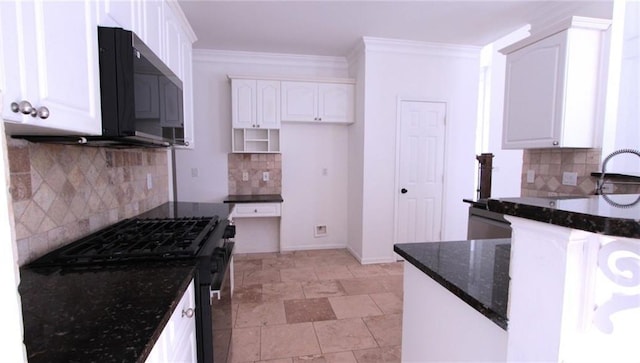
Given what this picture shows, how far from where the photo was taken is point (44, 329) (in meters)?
0.78

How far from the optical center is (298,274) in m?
3.38

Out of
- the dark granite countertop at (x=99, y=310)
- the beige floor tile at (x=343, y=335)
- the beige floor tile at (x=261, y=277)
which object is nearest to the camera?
the dark granite countertop at (x=99, y=310)

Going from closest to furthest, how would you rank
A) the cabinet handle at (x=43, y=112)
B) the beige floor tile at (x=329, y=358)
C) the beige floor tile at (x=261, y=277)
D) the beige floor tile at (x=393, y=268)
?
the cabinet handle at (x=43, y=112), the beige floor tile at (x=329, y=358), the beige floor tile at (x=261, y=277), the beige floor tile at (x=393, y=268)

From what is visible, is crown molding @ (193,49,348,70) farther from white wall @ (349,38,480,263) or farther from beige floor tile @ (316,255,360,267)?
beige floor tile @ (316,255,360,267)

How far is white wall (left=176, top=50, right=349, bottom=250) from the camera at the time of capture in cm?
390

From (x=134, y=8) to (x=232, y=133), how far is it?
229cm

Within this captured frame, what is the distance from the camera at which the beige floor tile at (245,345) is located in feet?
6.57

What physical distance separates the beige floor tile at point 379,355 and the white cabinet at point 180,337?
1190 mm

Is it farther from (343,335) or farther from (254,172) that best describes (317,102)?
(343,335)

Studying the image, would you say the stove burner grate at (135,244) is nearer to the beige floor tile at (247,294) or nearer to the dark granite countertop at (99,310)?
the dark granite countertop at (99,310)

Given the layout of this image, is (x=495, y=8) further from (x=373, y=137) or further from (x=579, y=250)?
(x=579, y=250)

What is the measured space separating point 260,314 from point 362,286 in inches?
42.7

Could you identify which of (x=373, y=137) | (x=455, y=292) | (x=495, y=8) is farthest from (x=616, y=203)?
(x=373, y=137)

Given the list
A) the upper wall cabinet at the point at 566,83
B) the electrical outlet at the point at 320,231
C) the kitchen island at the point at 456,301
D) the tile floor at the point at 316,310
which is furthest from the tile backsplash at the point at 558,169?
the electrical outlet at the point at 320,231
